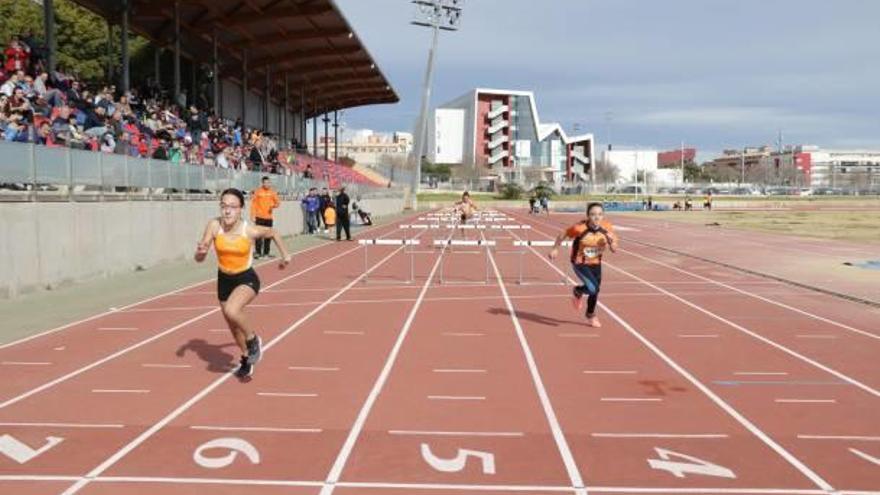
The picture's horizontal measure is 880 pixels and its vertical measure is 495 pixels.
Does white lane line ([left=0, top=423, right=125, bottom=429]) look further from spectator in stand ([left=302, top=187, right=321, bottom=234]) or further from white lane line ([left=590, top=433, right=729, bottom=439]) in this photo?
spectator in stand ([left=302, top=187, right=321, bottom=234])

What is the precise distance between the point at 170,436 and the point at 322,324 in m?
5.50

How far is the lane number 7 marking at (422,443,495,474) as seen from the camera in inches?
214

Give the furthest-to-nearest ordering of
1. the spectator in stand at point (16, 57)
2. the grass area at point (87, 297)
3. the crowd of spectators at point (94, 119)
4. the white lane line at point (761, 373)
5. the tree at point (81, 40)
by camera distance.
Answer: the tree at point (81, 40) < the spectator in stand at point (16, 57) < the crowd of spectators at point (94, 119) < the grass area at point (87, 297) < the white lane line at point (761, 373)

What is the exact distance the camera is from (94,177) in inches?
642

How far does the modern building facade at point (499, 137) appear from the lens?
532 ft

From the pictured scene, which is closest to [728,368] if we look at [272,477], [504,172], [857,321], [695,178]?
[857,321]

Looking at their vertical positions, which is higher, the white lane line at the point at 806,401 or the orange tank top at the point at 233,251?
the orange tank top at the point at 233,251

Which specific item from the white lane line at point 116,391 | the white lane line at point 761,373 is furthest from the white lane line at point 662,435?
the white lane line at point 116,391

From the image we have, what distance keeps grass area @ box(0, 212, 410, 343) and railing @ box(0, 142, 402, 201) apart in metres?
1.48

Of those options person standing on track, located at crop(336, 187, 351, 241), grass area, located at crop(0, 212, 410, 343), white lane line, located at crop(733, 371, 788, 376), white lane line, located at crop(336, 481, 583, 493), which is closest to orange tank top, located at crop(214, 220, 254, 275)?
white lane line, located at crop(336, 481, 583, 493)

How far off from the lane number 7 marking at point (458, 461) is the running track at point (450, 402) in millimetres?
20

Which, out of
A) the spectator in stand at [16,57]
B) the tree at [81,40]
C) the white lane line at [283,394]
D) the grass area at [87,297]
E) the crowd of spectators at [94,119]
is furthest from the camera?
the tree at [81,40]

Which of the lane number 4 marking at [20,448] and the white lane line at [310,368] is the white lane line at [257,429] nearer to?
the lane number 4 marking at [20,448]

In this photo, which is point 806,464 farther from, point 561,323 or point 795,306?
point 795,306
